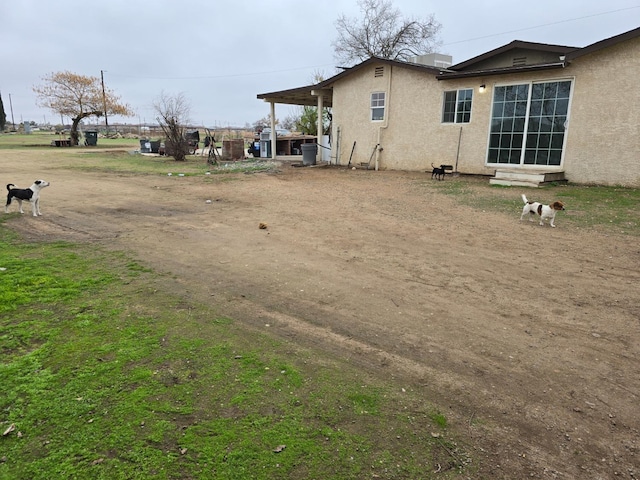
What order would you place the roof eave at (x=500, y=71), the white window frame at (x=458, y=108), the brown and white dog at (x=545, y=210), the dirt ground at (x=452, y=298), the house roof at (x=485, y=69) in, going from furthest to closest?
the white window frame at (x=458, y=108) → the roof eave at (x=500, y=71) → the house roof at (x=485, y=69) → the brown and white dog at (x=545, y=210) → the dirt ground at (x=452, y=298)

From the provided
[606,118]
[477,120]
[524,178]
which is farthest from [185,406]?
[477,120]

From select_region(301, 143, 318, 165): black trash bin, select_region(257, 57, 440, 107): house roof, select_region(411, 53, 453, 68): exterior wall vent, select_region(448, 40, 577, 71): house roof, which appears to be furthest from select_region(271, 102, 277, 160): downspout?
select_region(448, 40, 577, 71): house roof

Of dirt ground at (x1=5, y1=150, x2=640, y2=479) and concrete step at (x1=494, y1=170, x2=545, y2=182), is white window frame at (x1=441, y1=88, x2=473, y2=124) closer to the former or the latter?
concrete step at (x1=494, y1=170, x2=545, y2=182)

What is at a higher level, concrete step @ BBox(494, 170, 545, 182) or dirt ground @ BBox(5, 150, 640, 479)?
concrete step @ BBox(494, 170, 545, 182)

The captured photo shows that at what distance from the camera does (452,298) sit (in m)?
4.12

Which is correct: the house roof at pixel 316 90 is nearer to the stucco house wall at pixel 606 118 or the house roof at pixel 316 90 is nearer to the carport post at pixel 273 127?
the carport post at pixel 273 127

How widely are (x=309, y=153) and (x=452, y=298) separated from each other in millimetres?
16203

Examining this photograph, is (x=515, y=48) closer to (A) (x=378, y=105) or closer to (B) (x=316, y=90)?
(A) (x=378, y=105)

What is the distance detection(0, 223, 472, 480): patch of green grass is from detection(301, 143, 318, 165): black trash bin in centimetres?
1649

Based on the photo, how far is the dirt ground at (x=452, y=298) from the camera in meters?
2.40

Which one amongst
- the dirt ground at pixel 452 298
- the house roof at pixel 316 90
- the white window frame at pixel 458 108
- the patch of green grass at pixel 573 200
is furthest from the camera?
the house roof at pixel 316 90

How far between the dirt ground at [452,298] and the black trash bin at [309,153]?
1083cm

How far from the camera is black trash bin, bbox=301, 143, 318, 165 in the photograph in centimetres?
1945

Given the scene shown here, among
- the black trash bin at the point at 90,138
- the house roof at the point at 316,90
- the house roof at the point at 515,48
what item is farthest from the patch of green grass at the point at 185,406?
the black trash bin at the point at 90,138
